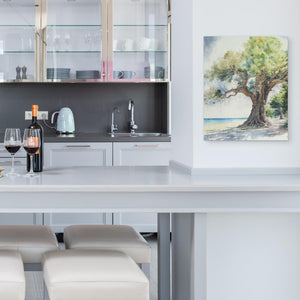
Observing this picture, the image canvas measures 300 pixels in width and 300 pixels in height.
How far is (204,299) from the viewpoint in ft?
7.09

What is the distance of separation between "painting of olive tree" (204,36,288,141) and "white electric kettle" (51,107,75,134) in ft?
8.48

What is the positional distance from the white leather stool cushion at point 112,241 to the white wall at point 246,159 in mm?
287

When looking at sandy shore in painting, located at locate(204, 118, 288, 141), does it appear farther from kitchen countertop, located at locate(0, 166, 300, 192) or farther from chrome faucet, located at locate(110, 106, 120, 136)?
chrome faucet, located at locate(110, 106, 120, 136)

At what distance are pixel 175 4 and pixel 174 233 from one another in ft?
3.79

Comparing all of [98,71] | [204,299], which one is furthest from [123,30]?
[204,299]

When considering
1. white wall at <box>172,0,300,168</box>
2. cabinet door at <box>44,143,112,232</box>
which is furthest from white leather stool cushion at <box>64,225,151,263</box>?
cabinet door at <box>44,143,112,232</box>

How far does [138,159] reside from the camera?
15.5ft

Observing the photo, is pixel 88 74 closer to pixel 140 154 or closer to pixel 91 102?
pixel 91 102

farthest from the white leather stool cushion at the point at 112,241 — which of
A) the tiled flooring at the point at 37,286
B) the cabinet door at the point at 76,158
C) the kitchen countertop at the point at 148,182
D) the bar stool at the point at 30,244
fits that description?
the cabinet door at the point at 76,158

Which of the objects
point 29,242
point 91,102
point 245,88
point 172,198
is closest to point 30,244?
point 29,242

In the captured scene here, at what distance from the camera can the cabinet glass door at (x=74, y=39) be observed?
4898 millimetres

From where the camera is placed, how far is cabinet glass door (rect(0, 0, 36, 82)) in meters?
4.86

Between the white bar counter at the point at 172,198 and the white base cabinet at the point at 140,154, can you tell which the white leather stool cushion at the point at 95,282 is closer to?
the white bar counter at the point at 172,198

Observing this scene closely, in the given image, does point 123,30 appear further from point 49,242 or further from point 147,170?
point 49,242
